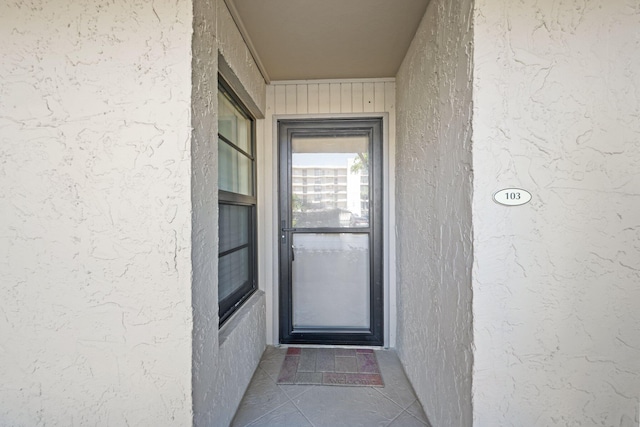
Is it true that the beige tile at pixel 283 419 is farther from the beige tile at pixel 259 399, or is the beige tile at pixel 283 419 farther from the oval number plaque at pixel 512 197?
the oval number plaque at pixel 512 197

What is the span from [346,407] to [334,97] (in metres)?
2.51

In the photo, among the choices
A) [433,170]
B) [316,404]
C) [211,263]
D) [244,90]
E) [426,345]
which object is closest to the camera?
[211,263]

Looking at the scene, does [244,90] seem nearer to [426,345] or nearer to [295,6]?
[295,6]

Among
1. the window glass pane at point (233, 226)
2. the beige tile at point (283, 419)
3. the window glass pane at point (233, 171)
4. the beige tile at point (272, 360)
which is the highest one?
the window glass pane at point (233, 171)

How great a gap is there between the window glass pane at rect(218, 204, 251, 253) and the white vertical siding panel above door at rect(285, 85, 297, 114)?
1.00 m

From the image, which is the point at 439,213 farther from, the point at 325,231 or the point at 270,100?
the point at 270,100

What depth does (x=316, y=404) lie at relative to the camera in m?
1.95

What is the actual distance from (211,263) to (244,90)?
1.32 meters

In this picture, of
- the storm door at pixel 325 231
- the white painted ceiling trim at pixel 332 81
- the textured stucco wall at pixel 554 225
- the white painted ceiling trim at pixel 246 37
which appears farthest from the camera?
the storm door at pixel 325 231

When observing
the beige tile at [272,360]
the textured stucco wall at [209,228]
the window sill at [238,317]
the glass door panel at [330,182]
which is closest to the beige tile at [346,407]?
the beige tile at [272,360]

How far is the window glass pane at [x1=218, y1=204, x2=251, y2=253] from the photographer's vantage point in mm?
1977

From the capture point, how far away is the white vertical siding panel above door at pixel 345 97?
271cm

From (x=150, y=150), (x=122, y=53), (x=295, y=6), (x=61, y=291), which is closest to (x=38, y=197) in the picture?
(x=61, y=291)

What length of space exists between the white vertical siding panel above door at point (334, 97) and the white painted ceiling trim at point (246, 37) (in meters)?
0.59
